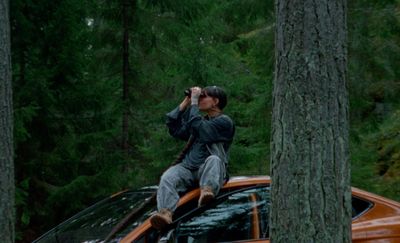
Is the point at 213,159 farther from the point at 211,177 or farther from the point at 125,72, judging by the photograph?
the point at 125,72

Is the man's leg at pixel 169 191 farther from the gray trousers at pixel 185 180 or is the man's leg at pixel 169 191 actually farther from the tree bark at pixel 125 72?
the tree bark at pixel 125 72

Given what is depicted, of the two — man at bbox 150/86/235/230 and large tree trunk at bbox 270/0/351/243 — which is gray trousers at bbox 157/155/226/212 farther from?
large tree trunk at bbox 270/0/351/243

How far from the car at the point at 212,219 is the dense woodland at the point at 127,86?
343cm

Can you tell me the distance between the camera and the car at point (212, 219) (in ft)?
17.1

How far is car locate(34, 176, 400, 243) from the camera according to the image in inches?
206

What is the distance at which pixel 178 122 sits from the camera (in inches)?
243

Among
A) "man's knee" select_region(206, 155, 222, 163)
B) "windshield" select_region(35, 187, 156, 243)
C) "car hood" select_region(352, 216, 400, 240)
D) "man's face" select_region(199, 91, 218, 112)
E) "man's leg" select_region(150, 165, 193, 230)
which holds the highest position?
"man's face" select_region(199, 91, 218, 112)

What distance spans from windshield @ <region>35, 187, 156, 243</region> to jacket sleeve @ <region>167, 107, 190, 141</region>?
61 cm

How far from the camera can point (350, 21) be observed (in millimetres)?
9258

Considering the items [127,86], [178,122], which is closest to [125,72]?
[127,86]

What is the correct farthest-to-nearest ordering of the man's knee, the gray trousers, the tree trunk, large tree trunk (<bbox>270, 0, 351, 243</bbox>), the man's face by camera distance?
the tree trunk
the man's face
the man's knee
the gray trousers
large tree trunk (<bbox>270, 0, 351, 243</bbox>)

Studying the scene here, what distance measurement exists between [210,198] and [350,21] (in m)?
5.03

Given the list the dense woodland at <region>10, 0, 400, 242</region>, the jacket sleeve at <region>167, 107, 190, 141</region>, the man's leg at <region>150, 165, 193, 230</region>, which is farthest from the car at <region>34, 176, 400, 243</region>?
the dense woodland at <region>10, 0, 400, 242</region>

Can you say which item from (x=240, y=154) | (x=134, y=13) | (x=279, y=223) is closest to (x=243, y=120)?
(x=240, y=154)
